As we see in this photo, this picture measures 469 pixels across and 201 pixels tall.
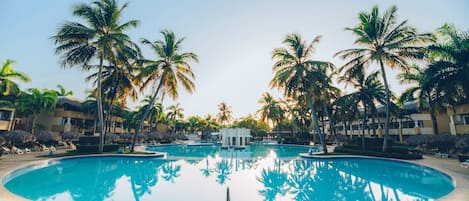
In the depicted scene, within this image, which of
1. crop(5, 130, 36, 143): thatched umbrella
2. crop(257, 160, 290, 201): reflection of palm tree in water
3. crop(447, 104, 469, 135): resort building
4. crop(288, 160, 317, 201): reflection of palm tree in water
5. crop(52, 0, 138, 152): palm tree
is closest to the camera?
crop(288, 160, 317, 201): reflection of palm tree in water

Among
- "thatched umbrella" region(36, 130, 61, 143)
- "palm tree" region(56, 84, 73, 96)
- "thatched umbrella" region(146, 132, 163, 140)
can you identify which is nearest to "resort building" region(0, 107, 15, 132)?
"thatched umbrella" region(36, 130, 61, 143)

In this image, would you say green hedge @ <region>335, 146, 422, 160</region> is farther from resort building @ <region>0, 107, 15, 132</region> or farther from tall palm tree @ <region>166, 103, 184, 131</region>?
tall palm tree @ <region>166, 103, 184, 131</region>

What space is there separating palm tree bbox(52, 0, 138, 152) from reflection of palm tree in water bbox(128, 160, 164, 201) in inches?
402

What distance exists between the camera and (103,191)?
9.78 metres

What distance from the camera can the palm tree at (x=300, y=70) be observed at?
21625 millimetres

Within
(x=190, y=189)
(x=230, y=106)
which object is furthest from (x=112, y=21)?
(x=230, y=106)

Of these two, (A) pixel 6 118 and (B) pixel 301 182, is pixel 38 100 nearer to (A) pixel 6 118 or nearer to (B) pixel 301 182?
(A) pixel 6 118

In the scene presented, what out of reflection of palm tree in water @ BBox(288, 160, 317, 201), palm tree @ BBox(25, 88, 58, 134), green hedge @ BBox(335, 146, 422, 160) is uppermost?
palm tree @ BBox(25, 88, 58, 134)

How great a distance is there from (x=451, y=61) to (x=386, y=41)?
539 centimetres

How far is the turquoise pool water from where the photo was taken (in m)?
9.30

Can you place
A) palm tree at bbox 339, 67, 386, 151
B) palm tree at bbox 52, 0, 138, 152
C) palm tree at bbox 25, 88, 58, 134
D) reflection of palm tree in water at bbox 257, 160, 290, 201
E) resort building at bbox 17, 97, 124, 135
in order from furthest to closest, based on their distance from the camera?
resort building at bbox 17, 97, 124, 135 → palm tree at bbox 25, 88, 58, 134 → palm tree at bbox 339, 67, 386, 151 → palm tree at bbox 52, 0, 138, 152 → reflection of palm tree in water at bbox 257, 160, 290, 201

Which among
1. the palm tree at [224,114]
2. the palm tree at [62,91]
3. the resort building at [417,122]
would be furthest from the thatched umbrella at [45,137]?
the palm tree at [224,114]

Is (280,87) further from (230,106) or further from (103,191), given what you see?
(230,106)

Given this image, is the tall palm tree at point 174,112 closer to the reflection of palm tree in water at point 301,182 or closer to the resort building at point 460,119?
the reflection of palm tree in water at point 301,182
